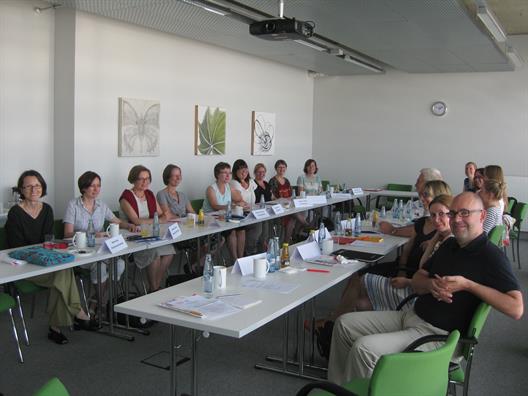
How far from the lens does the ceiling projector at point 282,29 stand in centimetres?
475

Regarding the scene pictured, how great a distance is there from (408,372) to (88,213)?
349 cm

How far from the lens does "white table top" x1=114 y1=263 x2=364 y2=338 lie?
2.50 metres

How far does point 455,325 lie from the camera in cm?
282

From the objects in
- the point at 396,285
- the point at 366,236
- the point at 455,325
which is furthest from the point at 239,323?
the point at 366,236

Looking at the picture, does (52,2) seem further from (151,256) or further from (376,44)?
(376,44)

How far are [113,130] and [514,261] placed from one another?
5.53 metres

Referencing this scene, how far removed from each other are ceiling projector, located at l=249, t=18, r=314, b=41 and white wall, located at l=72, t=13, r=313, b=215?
2.38 m

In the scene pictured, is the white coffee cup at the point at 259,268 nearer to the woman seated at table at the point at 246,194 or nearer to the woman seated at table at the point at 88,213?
the woman seated at table at the point at 88,213

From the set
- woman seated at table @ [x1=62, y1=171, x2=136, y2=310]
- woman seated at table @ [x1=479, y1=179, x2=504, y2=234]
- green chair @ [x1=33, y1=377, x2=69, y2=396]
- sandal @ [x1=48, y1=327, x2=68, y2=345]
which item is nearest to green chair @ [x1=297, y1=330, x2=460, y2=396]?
green chair @ [x1=33, y1=377, x2=69, y2=396]

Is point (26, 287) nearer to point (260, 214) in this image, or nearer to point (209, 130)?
point (260, 214)

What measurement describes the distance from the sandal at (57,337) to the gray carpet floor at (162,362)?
0.04 metres

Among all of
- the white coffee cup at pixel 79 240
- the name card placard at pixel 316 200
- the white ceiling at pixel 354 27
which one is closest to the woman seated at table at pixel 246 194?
the name card placard at pixel 316 200

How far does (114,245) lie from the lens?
4.02 meters

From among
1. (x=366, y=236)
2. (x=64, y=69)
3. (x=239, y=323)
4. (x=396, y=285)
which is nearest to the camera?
(x=239, y=323)
